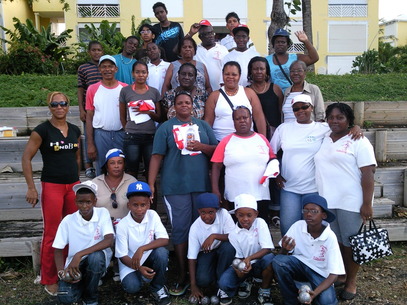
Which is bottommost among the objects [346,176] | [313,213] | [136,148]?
[313,213]

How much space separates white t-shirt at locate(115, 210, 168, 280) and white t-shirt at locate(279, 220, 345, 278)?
1347 millimetres

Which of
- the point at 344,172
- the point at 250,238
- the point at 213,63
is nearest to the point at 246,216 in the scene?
the point at 250,238

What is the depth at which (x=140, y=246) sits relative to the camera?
4.46 meters

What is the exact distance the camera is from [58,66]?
530 inches

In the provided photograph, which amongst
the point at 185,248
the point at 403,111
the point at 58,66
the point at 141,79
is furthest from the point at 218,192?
the point at 58,66

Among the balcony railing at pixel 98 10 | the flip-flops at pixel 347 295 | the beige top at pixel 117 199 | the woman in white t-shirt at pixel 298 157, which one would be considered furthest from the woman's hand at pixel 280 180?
the balcony railing at pixel 98 10

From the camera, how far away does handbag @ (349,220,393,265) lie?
425 cm

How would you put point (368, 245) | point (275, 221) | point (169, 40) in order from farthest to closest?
point (169, 40), point (275, 221), point (368, 245)

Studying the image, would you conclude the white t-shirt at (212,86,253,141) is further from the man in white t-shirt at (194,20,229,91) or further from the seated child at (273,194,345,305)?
the seated child at (273,194,345,305)

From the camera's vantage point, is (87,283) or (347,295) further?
(347,295)

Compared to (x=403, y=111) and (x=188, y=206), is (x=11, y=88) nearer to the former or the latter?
(x=188, y=206)

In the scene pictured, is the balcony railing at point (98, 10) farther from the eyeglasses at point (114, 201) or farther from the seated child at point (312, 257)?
the seated child at point (312, 257)

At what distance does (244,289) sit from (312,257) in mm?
823

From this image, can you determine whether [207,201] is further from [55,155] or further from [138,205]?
[55,155]
